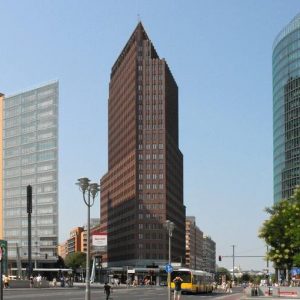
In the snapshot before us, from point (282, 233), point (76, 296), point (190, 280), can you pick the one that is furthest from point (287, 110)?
point (76, 296)

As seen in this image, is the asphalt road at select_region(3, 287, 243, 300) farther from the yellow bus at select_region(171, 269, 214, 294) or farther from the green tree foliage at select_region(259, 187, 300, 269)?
the green tree foliage at select_region(259, 187, 300, 269)

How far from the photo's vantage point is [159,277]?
19500cm

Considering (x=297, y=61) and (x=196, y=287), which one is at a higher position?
(x=297, y=61)

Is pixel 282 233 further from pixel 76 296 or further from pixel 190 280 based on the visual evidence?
pixel 76 296

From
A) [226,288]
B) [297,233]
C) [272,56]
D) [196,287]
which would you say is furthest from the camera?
[272,56]

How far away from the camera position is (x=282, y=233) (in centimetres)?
7600

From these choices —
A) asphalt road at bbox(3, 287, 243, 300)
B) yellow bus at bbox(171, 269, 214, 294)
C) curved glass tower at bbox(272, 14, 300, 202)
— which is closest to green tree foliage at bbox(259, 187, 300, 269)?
asphalt road at bbox(3, 287, 243, 300)

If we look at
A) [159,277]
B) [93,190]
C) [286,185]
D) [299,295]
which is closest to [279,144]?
[286,185]

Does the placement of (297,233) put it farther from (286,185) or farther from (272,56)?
(272,56)

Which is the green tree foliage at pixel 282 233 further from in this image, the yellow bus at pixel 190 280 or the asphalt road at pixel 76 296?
the yellow bus at pixel 190 280

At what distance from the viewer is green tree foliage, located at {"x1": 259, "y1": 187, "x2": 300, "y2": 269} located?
73.2 metres

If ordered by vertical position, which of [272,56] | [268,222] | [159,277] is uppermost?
[272,56]

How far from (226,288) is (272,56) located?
93.8m

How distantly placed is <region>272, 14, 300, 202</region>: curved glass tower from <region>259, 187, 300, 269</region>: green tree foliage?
81.5m
